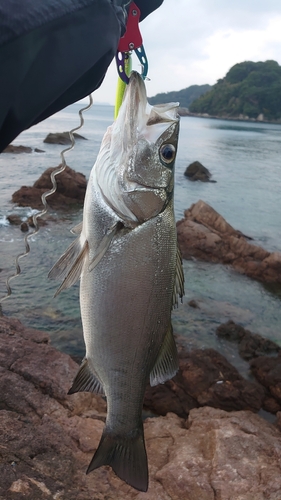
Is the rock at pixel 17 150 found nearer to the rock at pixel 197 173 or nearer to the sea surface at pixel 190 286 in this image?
the sea surface at pixel 190 286

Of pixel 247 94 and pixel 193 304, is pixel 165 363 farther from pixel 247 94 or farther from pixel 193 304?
pixel 247 94

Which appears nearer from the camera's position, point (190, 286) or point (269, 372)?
point (269, 372)

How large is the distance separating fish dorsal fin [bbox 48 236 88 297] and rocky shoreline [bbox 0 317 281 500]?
77.5 inches

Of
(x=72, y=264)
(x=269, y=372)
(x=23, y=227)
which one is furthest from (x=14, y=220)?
(x=72, y=264)

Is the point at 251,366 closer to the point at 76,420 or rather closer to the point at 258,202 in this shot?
the point at 76,420

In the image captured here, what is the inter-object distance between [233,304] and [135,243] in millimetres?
8815

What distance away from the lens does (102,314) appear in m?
2.52

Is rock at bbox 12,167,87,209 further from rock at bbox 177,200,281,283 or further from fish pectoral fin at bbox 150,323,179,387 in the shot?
fish pectoral fin at bbox 150,323,179,387

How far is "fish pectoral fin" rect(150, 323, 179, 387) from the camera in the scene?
271cm

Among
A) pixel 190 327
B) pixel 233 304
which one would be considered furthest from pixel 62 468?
pixel 233 304

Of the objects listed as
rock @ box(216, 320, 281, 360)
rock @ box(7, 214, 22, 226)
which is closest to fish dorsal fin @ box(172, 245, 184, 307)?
rock @ box(216, 320, 281, 360)

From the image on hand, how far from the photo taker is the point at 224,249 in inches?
552

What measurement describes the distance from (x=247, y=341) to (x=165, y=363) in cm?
626

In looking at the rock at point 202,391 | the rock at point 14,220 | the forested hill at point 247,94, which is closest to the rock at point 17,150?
the rock at point 14,220
